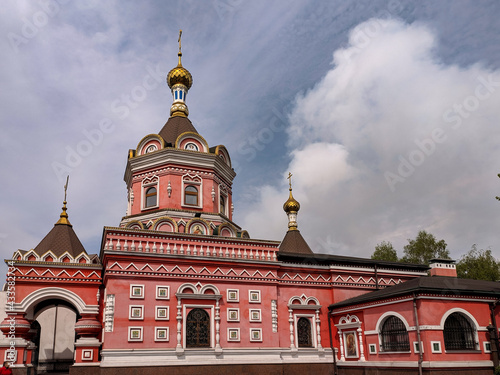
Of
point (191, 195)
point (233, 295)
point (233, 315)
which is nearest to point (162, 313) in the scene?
point (233, 315)

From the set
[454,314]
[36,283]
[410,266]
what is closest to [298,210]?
[410,266]

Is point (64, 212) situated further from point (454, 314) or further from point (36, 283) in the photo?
point (454, 314)

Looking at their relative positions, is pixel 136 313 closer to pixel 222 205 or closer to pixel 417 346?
pixel 222 205

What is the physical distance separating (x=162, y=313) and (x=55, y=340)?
1119cm

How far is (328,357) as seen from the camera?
17375 millimetres

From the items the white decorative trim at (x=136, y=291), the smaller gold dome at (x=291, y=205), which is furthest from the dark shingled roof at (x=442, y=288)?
the smaller gold dome at (x=291, y=205)

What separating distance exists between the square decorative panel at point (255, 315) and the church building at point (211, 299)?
0.14 ft

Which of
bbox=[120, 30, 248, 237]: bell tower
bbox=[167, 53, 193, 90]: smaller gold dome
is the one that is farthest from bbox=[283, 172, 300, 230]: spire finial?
bbox=[167, 53, 193, 90]: smaller gold dome

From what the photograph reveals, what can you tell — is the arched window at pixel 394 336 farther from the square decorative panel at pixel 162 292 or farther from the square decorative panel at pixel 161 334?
the square decorative panel at pixel 162 292

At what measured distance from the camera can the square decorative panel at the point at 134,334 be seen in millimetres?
14556

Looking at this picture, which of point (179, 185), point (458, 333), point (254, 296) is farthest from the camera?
point (179, 185)

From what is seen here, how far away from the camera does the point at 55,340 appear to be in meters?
22.9

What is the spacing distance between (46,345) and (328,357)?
48.9 ft

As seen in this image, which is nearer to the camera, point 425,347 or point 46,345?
point 425,347
